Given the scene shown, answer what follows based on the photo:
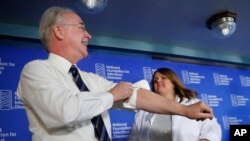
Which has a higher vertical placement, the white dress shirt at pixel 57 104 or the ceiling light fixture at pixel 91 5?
the ceiling light fixture at pixel 91 5

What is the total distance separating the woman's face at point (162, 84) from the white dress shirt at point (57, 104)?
97 cm

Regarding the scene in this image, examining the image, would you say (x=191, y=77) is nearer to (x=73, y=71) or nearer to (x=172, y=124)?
(x=172, y=124)

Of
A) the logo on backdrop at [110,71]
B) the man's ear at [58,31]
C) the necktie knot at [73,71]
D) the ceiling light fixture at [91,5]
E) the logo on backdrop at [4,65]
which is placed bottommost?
the necktie knot at [73,71]

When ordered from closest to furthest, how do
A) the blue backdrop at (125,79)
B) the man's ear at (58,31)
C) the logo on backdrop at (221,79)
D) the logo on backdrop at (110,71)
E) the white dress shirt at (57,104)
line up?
the white dress shirt at (57,104) < the man's ear at (58,31) < the blue backdrop at (125,79) < the logo on backdrop at (110,71) < the logo on backdrop at (221,79)

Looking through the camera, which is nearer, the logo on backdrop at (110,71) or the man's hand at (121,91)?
the man's hand at (121,91)

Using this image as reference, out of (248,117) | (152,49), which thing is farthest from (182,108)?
(248,117)

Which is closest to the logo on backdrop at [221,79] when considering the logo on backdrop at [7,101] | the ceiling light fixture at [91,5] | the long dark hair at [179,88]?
the long dark hair at [179,88]

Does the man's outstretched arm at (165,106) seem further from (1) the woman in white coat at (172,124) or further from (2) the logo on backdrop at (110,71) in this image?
(2) the logo on backdrop at (110,71)

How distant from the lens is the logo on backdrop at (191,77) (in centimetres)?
254

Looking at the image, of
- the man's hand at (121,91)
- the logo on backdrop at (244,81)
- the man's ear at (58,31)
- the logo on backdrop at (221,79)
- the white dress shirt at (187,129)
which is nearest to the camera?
the man's hand at (121,91)

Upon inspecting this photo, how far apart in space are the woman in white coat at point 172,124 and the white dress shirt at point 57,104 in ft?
2.65

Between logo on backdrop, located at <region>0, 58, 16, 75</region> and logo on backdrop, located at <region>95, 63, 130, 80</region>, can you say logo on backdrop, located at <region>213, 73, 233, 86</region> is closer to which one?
logo on backdrop, located at <region>95, 63, 130, 80</region>

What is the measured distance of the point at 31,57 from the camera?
1.93 m

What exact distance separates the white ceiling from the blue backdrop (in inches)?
5.6
